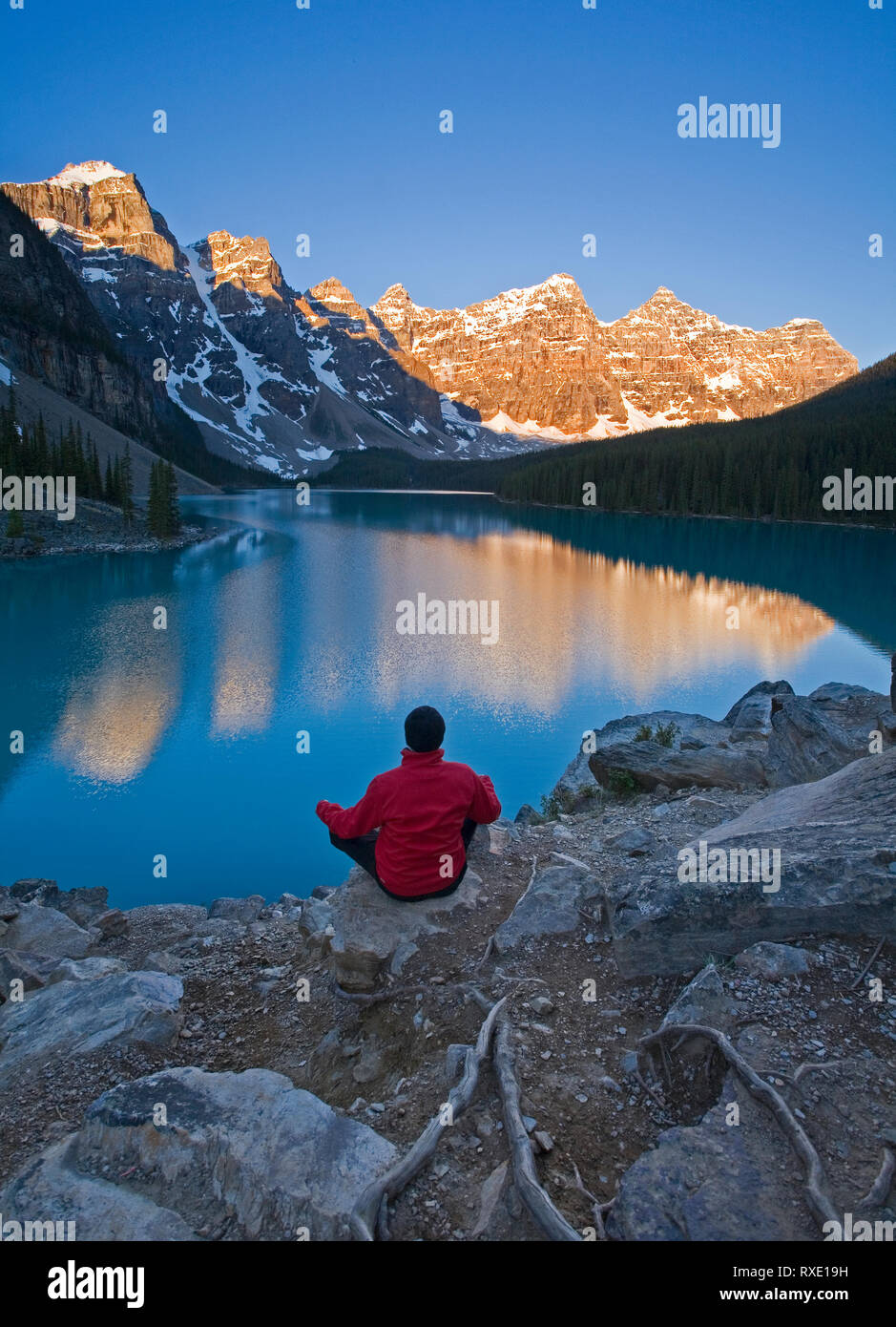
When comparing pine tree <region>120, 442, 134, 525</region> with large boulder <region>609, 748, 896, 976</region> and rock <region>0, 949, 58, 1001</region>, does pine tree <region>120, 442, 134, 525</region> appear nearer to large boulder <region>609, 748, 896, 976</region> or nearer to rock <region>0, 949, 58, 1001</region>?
rock <region>0, 949, 58, 1001</region>

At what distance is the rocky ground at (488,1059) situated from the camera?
3.25m

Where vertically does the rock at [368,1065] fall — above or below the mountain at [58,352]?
below

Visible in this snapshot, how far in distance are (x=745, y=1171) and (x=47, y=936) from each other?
7.46 m

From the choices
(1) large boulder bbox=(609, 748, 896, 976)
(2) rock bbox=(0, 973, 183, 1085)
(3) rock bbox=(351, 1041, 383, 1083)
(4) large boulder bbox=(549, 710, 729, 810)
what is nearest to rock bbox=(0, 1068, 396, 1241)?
(3) rock bbox=(351, 1041, 383, 1083)

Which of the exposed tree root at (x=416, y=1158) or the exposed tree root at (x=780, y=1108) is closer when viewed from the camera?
the exposed tree root at (x=780, y=1108)

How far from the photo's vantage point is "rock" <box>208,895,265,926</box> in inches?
355

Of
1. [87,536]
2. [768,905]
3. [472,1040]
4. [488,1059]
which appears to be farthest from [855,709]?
[87,536]

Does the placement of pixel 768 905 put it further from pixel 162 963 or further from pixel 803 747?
pixel 803 747

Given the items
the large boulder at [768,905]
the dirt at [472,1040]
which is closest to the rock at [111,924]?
the dirt at [472,1040]

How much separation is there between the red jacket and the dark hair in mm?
110

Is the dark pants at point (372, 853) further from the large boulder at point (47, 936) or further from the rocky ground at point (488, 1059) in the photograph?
the large boulder at point (47, 936)

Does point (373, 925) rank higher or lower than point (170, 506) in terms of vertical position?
lower

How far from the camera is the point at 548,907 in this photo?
18.7ft

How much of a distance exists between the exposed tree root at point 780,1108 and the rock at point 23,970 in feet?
18.0
